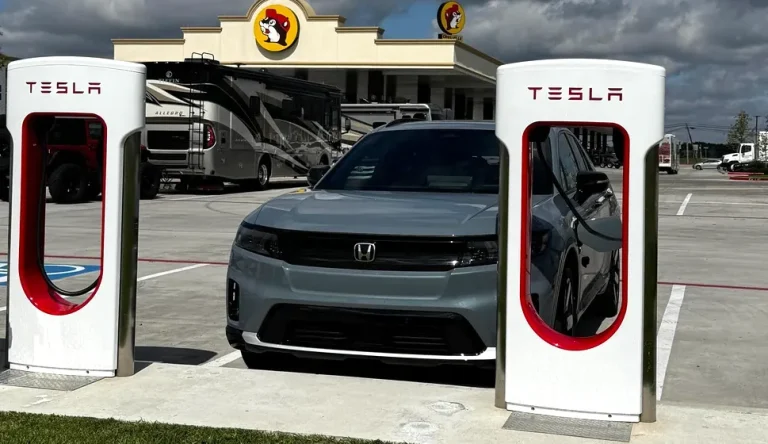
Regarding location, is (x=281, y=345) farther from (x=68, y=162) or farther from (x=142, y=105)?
(x=68, y=162)

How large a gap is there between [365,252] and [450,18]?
155ft

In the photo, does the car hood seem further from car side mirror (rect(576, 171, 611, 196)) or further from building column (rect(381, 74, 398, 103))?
building column (rect(381, 74, 398, 103))

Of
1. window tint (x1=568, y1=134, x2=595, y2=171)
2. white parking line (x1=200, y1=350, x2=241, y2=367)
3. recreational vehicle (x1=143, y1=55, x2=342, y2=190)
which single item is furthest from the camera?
recreational vehicle (x1=143, y1=55, x2=342, y2=190)

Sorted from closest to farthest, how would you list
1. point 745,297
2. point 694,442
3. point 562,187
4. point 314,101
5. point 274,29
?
point 694,442
point 562,187
point 745,297
point 314,101
point 274,29

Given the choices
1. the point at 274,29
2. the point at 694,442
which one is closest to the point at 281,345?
the point at 694,442

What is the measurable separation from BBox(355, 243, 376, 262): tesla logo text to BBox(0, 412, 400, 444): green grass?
3.98 ft

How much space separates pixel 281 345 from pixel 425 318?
2.66 feet

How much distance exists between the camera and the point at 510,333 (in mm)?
4645

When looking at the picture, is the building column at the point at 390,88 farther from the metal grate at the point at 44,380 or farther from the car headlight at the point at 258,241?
the metal grate at the point at 44,380

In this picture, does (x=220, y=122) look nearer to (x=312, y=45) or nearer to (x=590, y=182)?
(x=590, y=182)

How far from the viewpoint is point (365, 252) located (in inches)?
205

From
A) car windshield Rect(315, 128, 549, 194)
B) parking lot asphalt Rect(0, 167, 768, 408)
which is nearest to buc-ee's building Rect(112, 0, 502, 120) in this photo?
parking lot asphalt Rect(0, 167, 768, 408)

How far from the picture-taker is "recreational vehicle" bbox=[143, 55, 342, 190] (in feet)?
77.4

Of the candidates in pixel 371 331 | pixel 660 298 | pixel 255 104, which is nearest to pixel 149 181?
pixel 255 104
